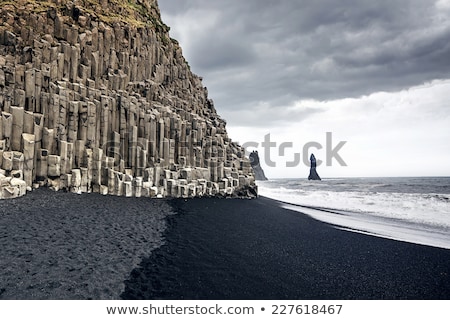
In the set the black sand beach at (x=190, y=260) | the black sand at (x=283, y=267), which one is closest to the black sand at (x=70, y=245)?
the black sand beach at (x=190, y=260)

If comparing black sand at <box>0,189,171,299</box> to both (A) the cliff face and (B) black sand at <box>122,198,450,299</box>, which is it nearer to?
(B) black sand at <box>122,198,450,299</box>

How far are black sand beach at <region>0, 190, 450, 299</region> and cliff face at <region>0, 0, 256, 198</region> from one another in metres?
5.38

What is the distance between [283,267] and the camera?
8875 millimetres

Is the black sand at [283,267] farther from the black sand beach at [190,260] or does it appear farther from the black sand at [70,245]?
the black sand at [70,245]

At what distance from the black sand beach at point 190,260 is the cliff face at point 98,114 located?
5.38 metres

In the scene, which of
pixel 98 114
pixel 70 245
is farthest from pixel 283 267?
pixel 98 114

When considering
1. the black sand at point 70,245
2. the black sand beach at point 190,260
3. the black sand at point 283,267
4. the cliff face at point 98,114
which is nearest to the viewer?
the black sand at point 70,245

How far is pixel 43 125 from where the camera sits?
745 inches

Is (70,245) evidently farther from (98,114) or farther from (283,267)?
(98,114)

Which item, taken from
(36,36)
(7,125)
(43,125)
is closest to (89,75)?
(36,36)

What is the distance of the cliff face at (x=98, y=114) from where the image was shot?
1830 cm

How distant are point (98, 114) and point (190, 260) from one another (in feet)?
59.5

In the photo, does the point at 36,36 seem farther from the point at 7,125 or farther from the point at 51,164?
the point at 51,164

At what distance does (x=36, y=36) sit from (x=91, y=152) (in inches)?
483
